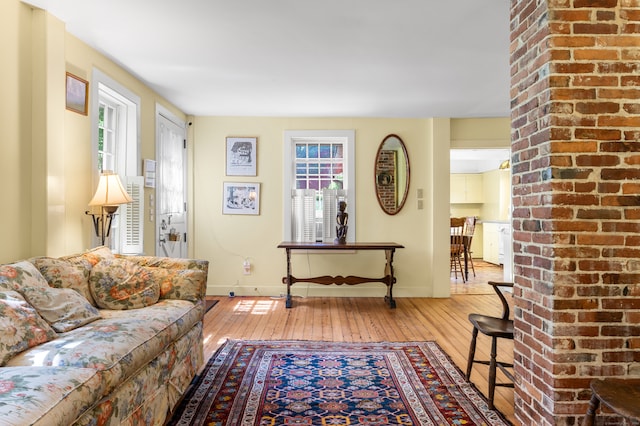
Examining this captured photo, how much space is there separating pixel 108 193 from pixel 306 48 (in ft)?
5.95

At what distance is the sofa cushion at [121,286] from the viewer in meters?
2.60

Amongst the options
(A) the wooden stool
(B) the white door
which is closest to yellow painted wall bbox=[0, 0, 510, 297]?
(B) the white door

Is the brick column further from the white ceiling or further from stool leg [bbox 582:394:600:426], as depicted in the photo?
the white ceiling

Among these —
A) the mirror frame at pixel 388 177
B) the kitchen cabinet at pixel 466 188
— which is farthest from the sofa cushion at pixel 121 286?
the kitchen cabinet at pixel 466 188

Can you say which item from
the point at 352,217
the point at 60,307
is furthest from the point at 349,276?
the point at 60,307

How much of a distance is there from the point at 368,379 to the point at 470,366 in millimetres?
678

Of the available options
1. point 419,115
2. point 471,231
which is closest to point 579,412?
point 419,115

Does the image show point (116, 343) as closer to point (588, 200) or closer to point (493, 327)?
point (493, 327)

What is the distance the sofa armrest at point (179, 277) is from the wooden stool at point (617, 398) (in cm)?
227

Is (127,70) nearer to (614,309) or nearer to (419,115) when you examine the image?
(419,115)

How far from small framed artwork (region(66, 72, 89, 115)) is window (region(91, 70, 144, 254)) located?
10cm

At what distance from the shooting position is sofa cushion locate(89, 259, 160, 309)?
2602mm

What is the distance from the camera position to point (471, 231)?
7.27m

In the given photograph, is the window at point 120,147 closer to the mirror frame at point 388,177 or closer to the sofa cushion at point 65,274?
the sofa cushion at point 65,274
